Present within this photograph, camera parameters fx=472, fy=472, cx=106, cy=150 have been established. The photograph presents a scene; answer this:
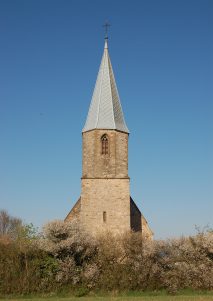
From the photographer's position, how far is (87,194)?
3356 centimetres

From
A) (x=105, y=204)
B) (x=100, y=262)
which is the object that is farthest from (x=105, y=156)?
(x=100, y=262)

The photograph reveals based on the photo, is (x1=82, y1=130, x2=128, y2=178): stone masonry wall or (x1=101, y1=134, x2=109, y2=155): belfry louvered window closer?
(x1=82, y1=130, x2=128, y2=178): stone masonry wall

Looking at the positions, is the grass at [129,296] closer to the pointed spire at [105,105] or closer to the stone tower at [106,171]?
the stone tower at [106,171]

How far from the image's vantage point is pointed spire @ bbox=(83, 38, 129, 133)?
35531mm

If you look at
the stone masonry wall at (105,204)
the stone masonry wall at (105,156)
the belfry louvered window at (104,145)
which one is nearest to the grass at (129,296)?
the stone masonry wall at (105,204)

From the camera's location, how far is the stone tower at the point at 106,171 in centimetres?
3316

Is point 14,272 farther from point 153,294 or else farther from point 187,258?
point 187,258

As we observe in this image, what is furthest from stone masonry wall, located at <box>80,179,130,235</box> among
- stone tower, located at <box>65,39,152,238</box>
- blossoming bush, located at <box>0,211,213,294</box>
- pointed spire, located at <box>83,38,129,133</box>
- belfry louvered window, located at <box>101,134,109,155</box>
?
blossoming bush, located at <box>0,211,213,294</box>

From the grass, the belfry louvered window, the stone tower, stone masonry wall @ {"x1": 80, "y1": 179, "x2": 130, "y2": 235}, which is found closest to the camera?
the grass

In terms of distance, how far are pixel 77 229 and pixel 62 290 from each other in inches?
142

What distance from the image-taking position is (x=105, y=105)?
36.5 meters

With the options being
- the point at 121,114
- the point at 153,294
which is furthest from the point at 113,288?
the point at 121,114

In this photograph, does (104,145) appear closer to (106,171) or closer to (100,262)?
(106,171)

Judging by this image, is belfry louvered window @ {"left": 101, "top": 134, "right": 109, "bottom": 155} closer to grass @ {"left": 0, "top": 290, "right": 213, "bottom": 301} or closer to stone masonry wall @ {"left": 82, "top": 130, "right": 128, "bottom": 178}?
stone masonry wall @ {"left": 82, "top": 130, "right": 128, "bottom": 178}
